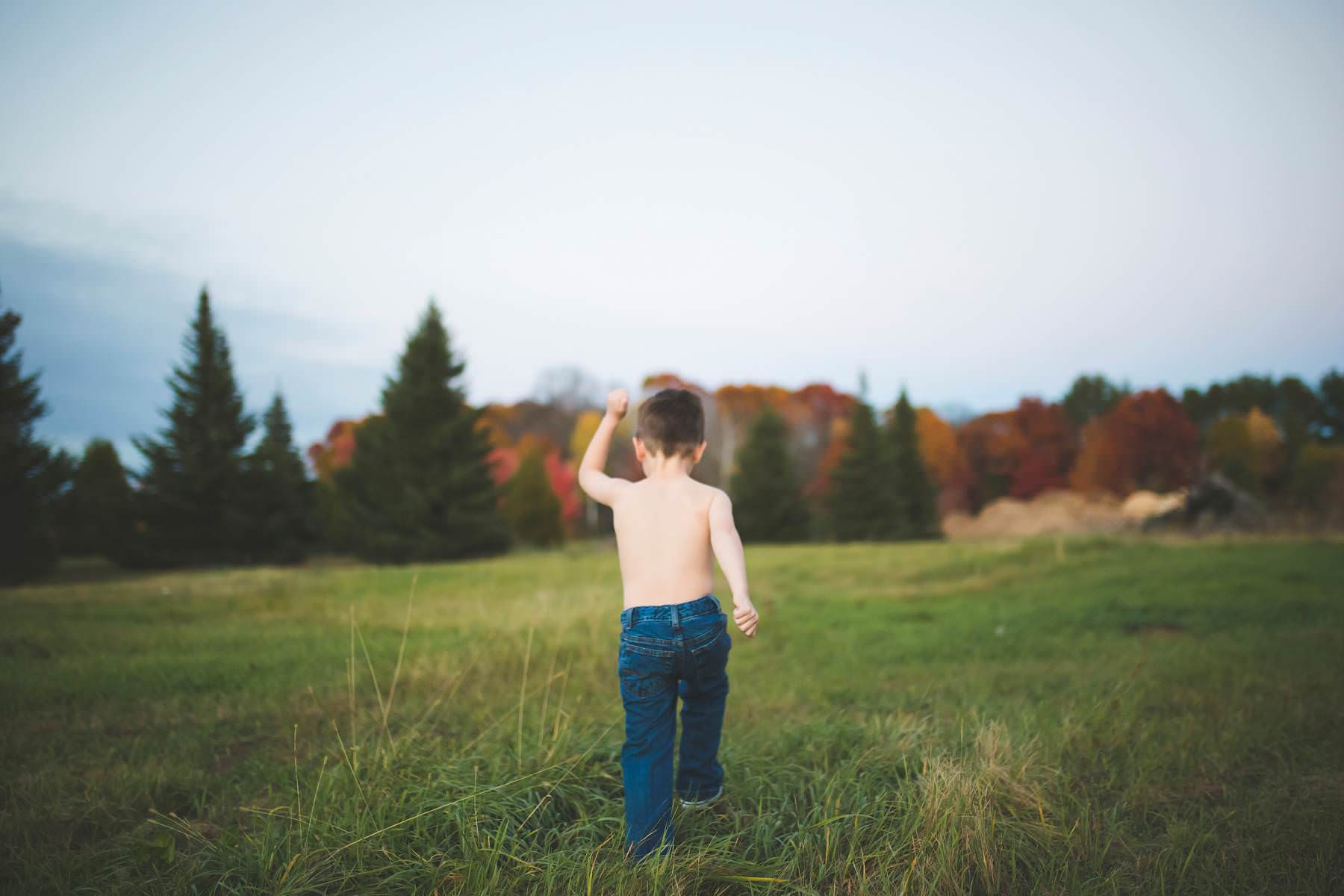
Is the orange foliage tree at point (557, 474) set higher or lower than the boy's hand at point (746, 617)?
higher

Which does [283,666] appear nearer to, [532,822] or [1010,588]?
[532,822]

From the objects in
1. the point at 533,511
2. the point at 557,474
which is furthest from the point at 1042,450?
the point at 533,511

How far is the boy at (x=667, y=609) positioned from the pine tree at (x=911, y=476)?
37001mm

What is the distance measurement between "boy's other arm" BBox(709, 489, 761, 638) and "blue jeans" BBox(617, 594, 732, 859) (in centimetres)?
14

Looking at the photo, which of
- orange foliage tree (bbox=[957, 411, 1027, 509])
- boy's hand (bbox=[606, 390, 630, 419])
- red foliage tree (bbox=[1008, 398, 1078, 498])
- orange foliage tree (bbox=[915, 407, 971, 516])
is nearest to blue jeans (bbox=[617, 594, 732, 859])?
boy's hand (bbox=[606, 390, 630, 419])

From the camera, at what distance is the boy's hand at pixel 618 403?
2935mm

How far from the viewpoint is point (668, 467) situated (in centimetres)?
299

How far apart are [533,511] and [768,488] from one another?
37.2 feet

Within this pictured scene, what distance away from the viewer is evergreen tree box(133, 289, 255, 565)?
2533cm

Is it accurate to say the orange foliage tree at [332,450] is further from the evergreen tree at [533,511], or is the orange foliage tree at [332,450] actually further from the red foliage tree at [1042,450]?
the red foliage tree at [1042,450]

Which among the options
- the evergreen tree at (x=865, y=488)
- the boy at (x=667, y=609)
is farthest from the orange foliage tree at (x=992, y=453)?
the boy at (x=667, y=609)

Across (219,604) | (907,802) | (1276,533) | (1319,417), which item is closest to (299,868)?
(907,802)

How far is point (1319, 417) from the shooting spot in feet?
156

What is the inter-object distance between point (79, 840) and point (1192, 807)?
15.8ft
